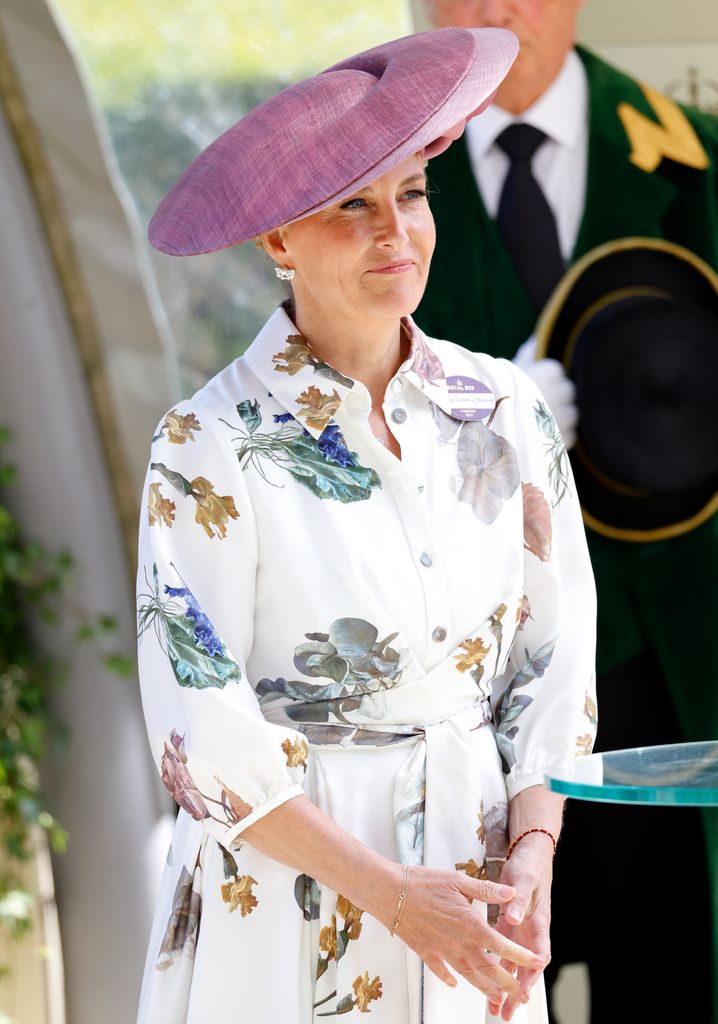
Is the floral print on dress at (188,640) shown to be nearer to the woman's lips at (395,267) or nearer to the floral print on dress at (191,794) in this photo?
the floral print on dress at (191,794)

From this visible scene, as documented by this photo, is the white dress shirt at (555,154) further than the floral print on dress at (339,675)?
Yes

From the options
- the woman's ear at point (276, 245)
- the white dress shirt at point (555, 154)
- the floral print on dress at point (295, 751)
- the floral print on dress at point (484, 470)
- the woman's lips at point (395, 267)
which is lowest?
the floral print on dress at point (295, 751)

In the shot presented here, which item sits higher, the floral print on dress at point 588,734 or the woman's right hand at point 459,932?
the floral print on dress at point 588,734

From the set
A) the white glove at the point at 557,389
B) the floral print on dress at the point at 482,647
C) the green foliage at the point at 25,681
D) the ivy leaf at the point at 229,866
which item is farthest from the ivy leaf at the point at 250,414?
the green foliage at the point at 25,681

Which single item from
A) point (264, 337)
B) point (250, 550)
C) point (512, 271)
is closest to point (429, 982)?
point (250, 550)

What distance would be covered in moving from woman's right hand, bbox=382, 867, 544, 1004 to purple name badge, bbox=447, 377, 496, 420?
0.51 metres

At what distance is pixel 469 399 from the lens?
1.65 metres

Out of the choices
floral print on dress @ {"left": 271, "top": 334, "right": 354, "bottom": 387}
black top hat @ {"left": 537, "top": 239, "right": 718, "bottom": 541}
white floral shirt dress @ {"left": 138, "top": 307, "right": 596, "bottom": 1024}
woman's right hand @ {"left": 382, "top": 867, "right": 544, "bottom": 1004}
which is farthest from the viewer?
black top hat @ {"left": 537, "top": 239, "right": 718, "bottom": 541}

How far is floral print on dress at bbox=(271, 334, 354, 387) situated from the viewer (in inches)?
62.6

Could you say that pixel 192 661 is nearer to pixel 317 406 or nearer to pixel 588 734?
pixel 317 406

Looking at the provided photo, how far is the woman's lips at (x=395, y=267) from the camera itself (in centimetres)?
153

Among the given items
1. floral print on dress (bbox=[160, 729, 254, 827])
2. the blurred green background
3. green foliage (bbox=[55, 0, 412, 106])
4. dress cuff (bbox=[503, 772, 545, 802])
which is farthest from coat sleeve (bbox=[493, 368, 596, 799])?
green foliage (bbox=[55, 0, 412, 106])

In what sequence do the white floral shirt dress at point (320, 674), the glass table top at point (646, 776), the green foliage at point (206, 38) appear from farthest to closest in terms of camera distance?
1. the green foliage at point (206, 38)
2. the white floral shirt dress at point (320, 674)
3. the glass table top at point (646, 776)

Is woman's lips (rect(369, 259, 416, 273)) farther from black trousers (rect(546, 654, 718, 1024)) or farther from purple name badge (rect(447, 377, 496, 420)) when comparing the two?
black trousers (rect(546, 654, 718, 1024))
